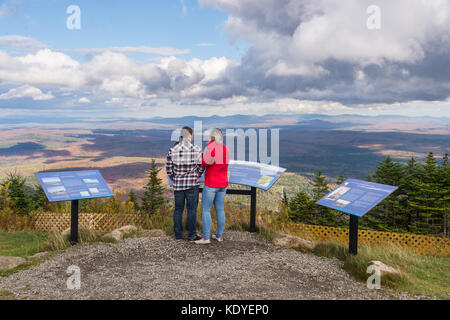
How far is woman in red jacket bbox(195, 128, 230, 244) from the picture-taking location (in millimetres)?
6637

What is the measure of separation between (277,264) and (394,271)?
1961mm

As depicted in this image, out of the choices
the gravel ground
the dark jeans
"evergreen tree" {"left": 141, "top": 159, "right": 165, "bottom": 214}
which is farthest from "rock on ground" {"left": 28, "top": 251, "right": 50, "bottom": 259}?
"evergreen tree" {"left": 141, "top": 159, "right": 165, "bottom": 214}

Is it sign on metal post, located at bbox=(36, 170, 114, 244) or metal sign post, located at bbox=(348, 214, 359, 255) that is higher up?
sign on metal post, located at bbox=(36, 170, 114, 244)

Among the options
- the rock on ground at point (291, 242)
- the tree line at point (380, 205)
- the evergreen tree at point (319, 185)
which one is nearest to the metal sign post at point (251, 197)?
the rock on ground at point (291, 242)

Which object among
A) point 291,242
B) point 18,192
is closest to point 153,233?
point 291,242

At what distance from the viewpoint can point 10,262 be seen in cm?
623

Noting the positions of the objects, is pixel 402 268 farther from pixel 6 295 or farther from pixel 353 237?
pixel 6 295

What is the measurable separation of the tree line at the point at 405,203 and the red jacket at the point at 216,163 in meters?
10.6

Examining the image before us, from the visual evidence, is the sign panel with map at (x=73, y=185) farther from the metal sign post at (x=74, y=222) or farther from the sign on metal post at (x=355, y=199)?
the sign on metal post at (x=355, y=199)

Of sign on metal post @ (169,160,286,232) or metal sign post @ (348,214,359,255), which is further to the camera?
sign on metal post @ (169,160,286,232)

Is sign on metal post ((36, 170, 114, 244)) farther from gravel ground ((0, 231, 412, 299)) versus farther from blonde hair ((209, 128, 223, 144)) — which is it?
blonde hair ((209, 128, 223, 144))

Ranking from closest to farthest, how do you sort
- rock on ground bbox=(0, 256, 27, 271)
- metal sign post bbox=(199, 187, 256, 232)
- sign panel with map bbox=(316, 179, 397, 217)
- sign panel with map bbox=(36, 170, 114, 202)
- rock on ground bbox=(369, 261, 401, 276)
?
1. rock on ground bbox=(369, 261, 401, 276)
2. rock on ground bbox=(0, 256, 27, 271)
3. sign panel with map bbox=(316, 179, 397, 217)
4. sign panel with map bbox=(36, 170, 114, 202)
5. metal sign post bbox=(199, 187, 256, 232)
